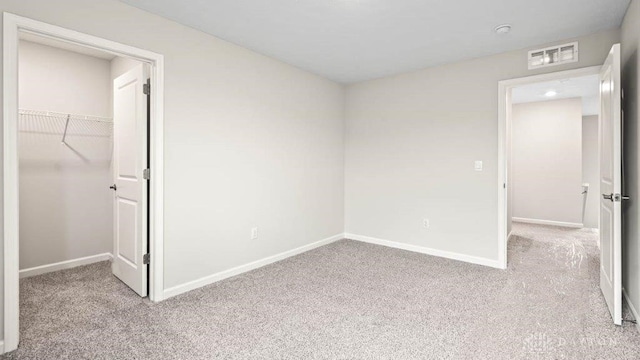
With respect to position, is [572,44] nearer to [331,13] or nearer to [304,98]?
[331,13]

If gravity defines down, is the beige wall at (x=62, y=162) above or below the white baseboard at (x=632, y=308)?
above

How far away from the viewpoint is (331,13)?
8.52ft

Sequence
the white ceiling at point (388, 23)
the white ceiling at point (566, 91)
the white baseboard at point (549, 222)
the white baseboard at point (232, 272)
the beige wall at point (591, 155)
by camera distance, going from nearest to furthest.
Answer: the white ceiling at point (388, 23), the white baseboard at point (232, 272), the white ceiling at point (566, 91), the white baseboard at point (549, 222), the beige wall at point (591, 155)

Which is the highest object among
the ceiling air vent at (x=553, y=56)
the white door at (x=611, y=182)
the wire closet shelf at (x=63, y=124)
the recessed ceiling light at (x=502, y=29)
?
the recessed ceiling light at (x=502, y=29)

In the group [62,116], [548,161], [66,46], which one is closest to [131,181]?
[62,116]

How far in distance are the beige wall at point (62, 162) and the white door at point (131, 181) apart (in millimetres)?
824

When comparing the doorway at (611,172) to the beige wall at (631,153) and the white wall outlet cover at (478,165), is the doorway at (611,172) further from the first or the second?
the white wall outlet cover at (478,165)

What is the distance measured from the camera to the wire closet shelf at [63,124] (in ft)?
10.6

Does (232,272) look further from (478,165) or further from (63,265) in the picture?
(478,165)

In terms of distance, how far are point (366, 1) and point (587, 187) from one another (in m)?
6.46

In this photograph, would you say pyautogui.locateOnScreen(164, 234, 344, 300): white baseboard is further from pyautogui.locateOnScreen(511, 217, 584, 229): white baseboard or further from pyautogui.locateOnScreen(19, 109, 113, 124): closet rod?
pyautogui.locateOnScreen(511, 217, 584, 229): white baseboard

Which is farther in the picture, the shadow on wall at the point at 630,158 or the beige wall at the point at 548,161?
the beige wall at the point at 548,161

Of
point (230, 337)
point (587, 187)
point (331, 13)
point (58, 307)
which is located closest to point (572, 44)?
point (331, 13)

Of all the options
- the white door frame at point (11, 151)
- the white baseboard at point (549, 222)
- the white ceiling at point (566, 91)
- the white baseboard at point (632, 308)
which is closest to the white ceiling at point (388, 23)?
the white door frame at point (11, 151)
